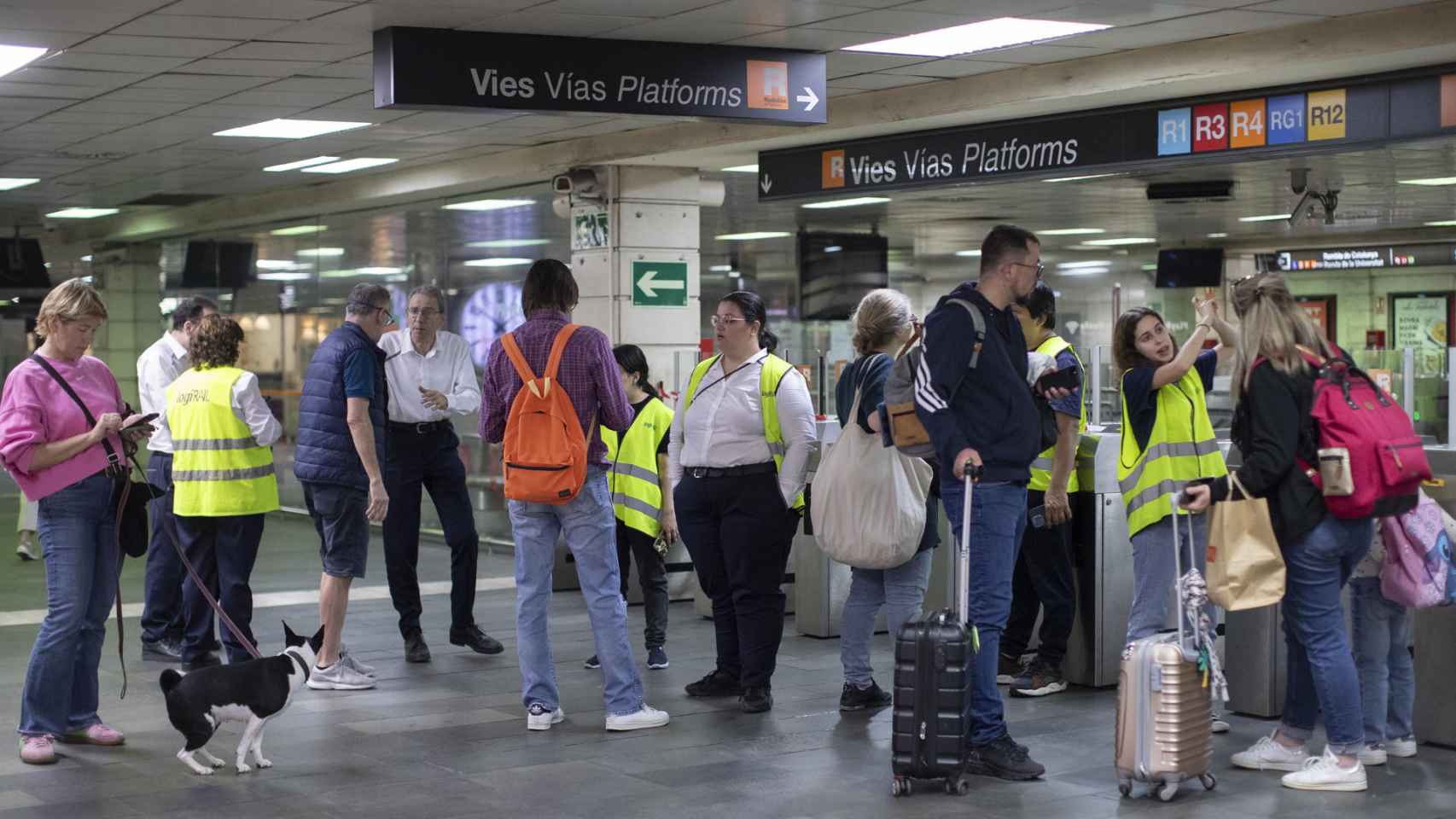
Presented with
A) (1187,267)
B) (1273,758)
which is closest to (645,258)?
(1273,758)

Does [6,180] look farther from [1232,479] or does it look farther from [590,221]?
[1232,479]

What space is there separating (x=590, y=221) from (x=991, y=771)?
290 inches

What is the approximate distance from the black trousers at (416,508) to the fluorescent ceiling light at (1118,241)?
15420 millimetres

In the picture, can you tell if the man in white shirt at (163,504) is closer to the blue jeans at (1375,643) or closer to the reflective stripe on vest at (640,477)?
the reflective stripe on vest at (640,477)

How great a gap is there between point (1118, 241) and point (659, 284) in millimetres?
12392

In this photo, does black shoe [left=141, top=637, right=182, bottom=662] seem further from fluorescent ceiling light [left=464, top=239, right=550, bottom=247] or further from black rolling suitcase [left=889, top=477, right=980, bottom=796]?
fluorescent ceiling light [left=464, top=239, right=550, bottom=247]

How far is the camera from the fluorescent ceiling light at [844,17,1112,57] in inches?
315

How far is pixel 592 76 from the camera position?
8102 millimetres

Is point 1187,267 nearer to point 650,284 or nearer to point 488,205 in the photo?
point 488,205

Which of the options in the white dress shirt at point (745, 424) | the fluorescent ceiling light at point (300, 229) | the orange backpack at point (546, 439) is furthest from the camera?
the fluorescent ceiling light at point (300, 229)

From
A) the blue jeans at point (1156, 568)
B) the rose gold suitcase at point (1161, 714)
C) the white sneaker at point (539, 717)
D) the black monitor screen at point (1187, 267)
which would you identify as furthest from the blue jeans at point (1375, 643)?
the black monitor screen at point (1187, 267)

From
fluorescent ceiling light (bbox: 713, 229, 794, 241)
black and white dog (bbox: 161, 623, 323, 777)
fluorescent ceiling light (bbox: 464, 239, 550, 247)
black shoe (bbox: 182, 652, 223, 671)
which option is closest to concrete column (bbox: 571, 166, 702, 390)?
fluorescent ceiling light (bbox: 464, 239, 550, 247)

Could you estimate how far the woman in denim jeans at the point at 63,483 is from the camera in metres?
5.88

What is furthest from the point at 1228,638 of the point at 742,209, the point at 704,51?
the point at 742,209
